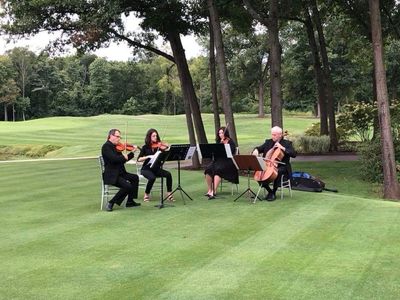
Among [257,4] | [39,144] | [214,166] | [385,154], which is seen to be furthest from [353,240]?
[39,144]

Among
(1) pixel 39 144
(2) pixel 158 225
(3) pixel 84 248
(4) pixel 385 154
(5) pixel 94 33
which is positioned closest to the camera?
(3) pixel 84 248

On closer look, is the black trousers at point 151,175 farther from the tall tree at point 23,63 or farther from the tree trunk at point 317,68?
the tall tree at point 23,63

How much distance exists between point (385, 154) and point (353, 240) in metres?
6.61

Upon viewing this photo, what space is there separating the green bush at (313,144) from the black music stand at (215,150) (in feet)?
48.7

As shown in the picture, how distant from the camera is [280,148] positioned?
1088 centimetres

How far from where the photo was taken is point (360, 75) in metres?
53.0

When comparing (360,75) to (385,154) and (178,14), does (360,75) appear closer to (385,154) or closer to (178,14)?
Result: (178,14)

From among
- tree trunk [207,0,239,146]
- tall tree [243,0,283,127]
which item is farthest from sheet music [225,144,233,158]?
tree trunk [207,0,239,146]

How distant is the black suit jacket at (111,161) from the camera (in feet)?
33.2

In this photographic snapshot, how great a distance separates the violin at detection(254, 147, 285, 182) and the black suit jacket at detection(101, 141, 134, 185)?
8.82ft

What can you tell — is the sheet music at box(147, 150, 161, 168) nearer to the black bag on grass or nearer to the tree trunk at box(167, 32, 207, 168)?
the black bag on grass

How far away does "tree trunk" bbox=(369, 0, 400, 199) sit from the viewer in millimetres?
12922

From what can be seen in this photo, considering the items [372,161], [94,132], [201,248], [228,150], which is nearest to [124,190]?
[228,150]

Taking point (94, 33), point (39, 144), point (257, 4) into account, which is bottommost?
point (39, 144)
